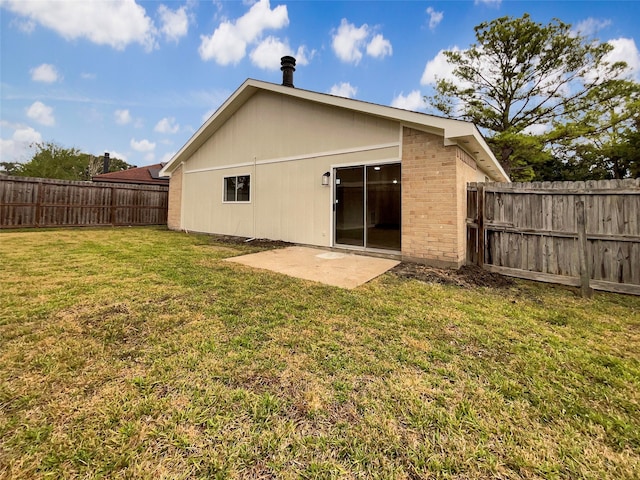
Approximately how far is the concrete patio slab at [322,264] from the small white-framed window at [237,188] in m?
3.21

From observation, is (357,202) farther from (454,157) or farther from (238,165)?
(238,165)

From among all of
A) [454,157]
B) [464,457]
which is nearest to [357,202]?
[454,157]

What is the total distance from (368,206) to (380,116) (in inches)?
81.5

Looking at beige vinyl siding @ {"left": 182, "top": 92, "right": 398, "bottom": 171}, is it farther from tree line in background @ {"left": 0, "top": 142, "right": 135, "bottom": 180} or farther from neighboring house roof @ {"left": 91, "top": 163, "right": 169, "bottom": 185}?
tree line in background @ {"left": 0, "top": 142, "right": 135, "bottom": 180}

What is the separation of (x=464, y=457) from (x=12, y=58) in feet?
71.1

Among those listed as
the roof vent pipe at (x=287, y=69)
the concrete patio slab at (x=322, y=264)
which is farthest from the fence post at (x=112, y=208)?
the concrete patio slab at (x=322, y=264)

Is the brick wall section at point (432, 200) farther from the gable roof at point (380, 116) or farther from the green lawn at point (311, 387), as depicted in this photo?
the green lawn at point (311, 387)

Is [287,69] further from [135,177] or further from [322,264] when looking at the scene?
[135,177]

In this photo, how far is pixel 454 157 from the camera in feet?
18.0

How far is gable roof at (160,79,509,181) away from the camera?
5277mm

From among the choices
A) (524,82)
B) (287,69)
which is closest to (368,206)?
(287,69)

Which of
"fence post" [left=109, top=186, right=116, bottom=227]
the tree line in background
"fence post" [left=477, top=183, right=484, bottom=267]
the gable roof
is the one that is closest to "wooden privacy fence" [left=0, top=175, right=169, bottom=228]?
"fence post" [left=109, top=186, right=116, bottom=227]

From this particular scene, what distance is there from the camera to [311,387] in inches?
75.4

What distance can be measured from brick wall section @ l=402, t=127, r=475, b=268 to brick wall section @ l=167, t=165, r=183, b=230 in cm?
1009
